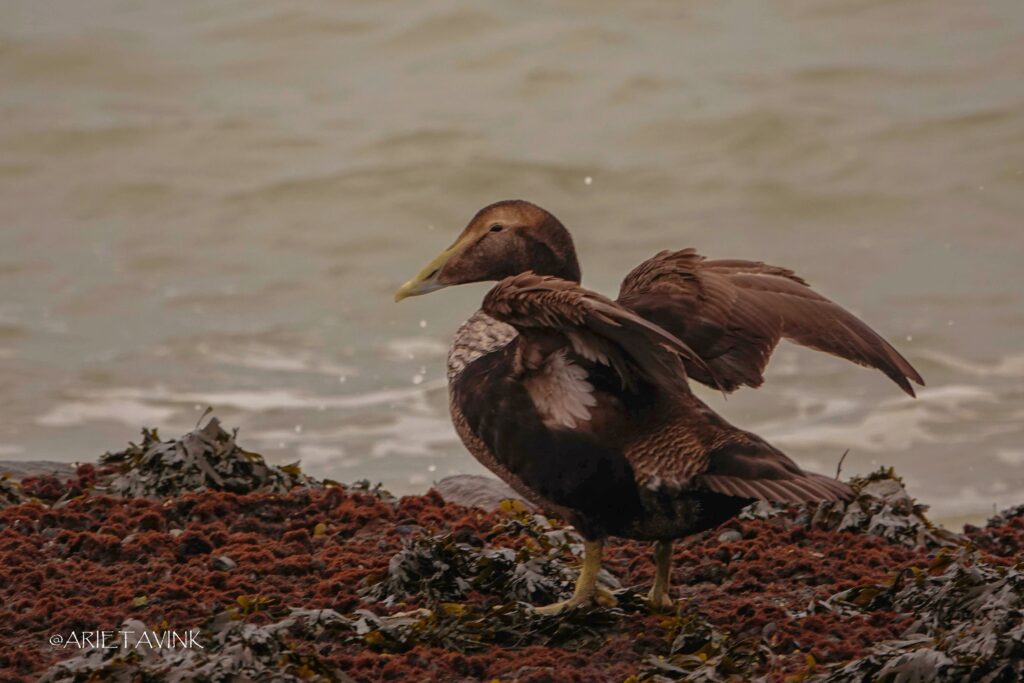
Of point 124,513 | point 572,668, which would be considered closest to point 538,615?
point 572,668

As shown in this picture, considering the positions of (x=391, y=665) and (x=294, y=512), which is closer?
(x=391, y=665)

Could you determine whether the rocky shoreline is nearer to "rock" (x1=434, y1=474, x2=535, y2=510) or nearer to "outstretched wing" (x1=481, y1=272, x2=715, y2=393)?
"rock" (x1=434, y1=474, x2=535, y2=510)

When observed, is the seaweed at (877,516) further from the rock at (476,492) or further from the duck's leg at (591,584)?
the duck's leg at (591,584)

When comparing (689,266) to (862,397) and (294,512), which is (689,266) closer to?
(294,512)

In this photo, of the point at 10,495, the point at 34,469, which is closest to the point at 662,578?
the point at 10,495

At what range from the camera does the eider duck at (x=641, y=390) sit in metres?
4.69

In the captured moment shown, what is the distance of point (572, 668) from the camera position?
4582 millimetres

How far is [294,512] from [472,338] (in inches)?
41.4

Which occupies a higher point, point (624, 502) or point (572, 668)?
point (624, 502)

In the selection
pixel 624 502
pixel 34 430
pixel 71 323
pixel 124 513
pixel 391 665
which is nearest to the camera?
pixel 391 665

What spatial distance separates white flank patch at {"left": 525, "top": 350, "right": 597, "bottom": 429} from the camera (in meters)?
4.94

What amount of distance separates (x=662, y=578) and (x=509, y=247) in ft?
4.21

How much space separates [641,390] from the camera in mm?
5008

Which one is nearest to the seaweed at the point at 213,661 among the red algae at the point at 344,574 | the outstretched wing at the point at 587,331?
the red algae at the point at 344,574
